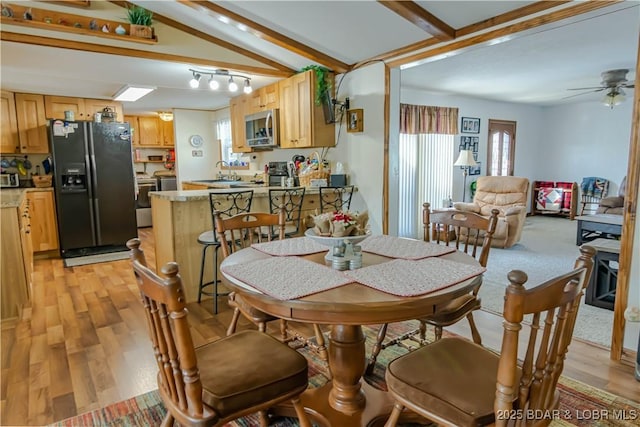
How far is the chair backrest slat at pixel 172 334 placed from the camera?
1.06m

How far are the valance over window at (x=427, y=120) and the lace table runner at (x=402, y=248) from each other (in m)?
4.12

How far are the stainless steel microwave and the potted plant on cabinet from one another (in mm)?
1627

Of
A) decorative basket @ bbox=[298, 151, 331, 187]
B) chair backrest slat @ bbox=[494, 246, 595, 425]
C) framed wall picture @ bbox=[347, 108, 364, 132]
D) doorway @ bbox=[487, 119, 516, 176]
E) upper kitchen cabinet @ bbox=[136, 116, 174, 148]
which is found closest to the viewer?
chair backrest slat @ bbox=[494, 246, 595, 425]

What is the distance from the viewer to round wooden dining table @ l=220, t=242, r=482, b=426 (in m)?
1.25

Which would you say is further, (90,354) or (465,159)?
(465,159)

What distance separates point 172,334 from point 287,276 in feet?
1.63

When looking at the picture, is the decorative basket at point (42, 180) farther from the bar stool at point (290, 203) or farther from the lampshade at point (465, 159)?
the lampshade at point (465, 159)

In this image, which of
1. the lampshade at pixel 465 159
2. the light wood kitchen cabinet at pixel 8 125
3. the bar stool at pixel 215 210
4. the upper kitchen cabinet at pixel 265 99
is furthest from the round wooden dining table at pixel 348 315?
the light wood kitchen cabinet at pixel 8 125

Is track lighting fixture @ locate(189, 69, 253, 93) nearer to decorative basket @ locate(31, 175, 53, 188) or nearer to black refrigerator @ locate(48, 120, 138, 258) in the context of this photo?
black refrigerator @ locate(48, 120, 138, 258)

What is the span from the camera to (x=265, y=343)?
1.59m

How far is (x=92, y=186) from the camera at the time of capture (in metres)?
5.27

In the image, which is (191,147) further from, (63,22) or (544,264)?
(544,264)

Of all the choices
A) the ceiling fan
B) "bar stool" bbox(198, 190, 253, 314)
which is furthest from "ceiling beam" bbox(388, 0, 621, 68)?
the ceiling fan

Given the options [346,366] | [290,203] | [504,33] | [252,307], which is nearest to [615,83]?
[504,33]
